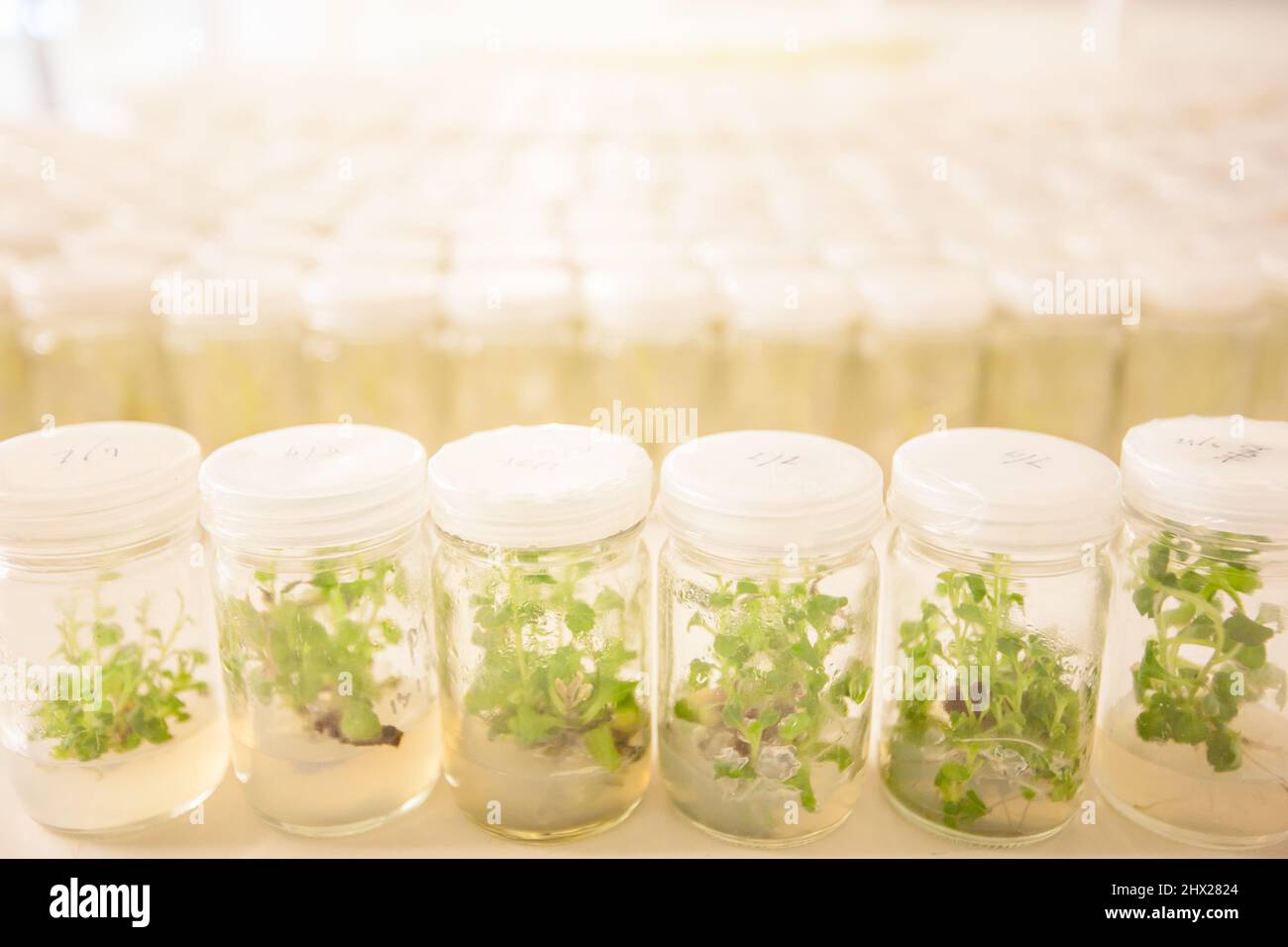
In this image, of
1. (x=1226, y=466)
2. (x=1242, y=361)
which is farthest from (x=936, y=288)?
(x=1226, y=466)

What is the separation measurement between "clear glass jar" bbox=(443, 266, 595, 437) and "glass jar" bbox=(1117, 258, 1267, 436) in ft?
2.06

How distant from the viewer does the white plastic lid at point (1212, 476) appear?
591 mm

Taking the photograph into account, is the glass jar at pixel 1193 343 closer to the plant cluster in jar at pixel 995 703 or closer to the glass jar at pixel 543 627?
the plant cluster in jar at pixel 995 703

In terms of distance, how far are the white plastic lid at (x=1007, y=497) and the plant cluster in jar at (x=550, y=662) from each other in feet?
0.65

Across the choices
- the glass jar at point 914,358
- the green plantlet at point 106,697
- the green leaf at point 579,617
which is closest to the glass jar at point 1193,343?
the glass jar at point 914,358

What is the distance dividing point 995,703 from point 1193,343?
0.72 m

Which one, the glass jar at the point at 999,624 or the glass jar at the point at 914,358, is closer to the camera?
the glass jar at the point at 999,624

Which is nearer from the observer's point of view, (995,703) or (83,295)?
(995,703)

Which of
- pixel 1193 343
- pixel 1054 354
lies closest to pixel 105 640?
pixel 1054 354

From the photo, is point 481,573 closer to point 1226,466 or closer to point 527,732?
A: point 527,732

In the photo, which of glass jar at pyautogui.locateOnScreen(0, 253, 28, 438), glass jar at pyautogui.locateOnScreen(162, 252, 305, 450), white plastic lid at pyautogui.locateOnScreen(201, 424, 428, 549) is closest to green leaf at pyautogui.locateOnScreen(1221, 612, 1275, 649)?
white plastic lid at pyautogui.locateOnScreen(201, 424, 428, 549)

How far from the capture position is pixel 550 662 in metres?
0.63

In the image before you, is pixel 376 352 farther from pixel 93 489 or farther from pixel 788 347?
pixel 93 489
